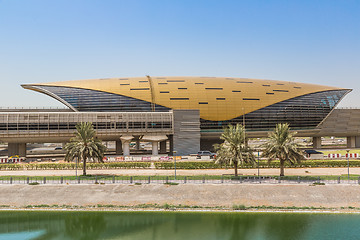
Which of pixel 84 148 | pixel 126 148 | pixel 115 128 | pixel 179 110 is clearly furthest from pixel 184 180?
pixel 179 110

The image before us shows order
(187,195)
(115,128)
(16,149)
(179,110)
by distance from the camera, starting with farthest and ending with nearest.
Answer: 1. (179,110)
2. (115,128)
3. (16,149)
4. (187,195)

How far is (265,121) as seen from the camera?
91.4 meters

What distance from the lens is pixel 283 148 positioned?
159ft

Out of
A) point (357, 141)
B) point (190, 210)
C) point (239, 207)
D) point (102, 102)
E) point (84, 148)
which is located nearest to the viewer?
point (239, 207)

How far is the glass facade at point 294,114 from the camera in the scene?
90.0 m

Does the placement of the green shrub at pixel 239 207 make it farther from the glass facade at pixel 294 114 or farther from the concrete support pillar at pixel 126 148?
the glass facade at pixel 294 114

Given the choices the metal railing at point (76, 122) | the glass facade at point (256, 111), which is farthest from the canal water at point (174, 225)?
the glass facade at point (256, 111)

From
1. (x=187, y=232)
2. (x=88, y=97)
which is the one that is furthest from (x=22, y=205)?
(x=88, y=97)

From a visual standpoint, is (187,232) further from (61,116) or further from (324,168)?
(61,116)

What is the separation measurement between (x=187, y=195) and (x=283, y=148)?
1818 cm

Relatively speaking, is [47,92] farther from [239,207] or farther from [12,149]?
[239,207]

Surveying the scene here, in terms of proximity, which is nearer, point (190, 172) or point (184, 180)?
point (184, 180)

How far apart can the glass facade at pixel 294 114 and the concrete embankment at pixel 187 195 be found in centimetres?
4626

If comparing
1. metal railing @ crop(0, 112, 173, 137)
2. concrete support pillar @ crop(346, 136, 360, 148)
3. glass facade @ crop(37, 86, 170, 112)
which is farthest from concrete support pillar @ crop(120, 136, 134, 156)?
concrete support pillar @ crop(346, 136, 360, 148)
